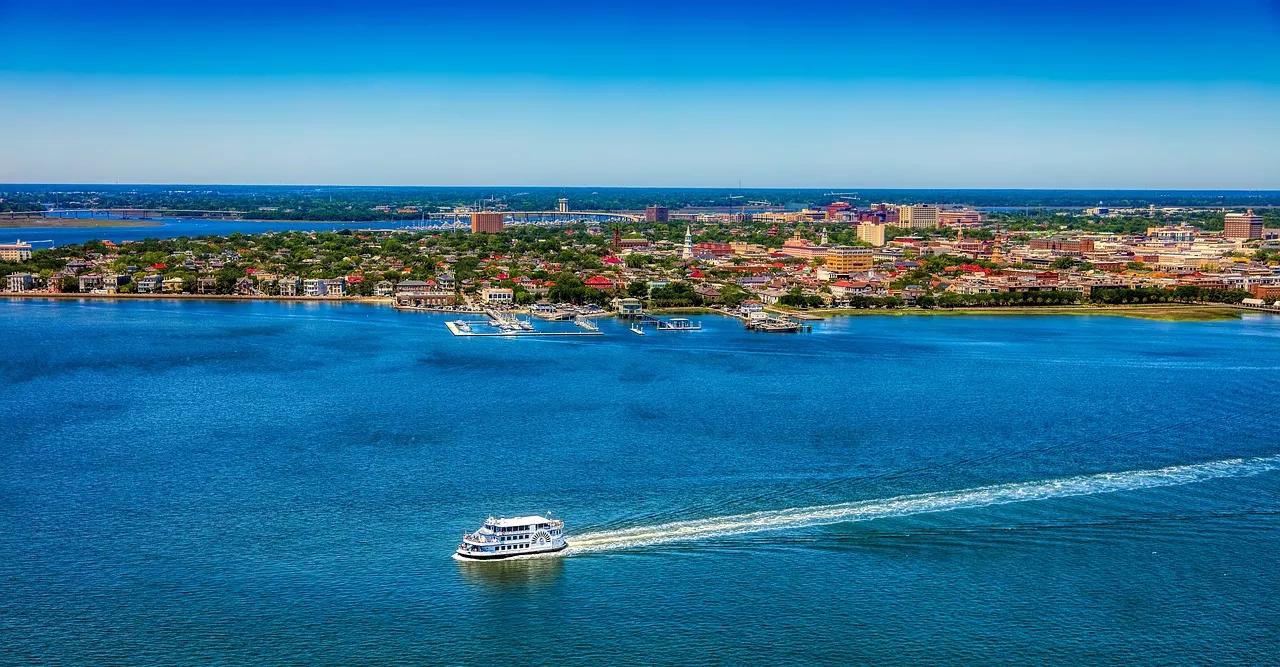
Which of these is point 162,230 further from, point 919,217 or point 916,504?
point 916,504

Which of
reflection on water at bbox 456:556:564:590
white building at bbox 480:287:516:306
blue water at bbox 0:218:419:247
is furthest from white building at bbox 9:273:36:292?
reflection on water at bbox 456:556:564:590

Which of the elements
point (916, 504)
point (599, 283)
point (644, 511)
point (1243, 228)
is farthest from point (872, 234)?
point (644, 511)

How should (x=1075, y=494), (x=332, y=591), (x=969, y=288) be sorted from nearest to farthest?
(x=332, y=591) < (x=1075, y=494) < (x=969, y=288)

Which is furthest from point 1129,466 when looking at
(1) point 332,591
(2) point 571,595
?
(1) point 332,591

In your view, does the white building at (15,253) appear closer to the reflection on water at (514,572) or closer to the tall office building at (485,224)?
the tall office building at (485,224)

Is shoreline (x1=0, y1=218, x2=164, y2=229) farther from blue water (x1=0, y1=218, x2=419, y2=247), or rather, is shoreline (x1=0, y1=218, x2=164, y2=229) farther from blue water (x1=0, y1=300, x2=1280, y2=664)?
blue water (x1=0, y1=300, x2=1280, y2=664)

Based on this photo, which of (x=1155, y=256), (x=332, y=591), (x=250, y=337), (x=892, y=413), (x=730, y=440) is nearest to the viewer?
(x=332, y=591)

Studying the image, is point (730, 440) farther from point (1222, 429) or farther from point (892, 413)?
point (1222, 429)
